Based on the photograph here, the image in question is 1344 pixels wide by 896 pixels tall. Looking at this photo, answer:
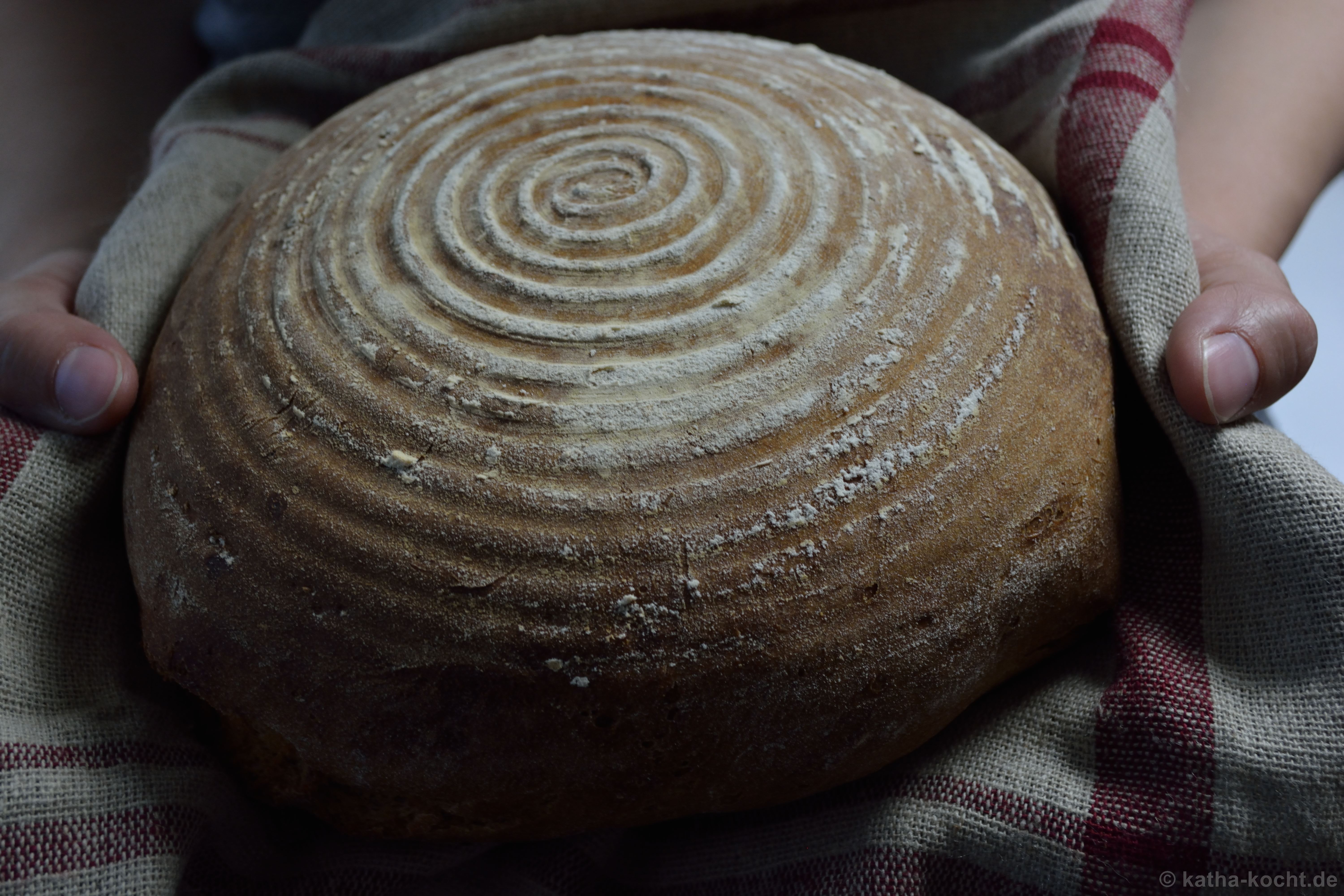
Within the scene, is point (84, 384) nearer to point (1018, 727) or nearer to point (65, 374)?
point (65, 374)

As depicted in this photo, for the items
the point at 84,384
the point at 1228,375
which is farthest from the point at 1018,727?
the point at 84,384

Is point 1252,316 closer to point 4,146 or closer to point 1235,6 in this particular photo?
point 1235,6

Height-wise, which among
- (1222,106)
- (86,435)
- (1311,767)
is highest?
(1222,106)

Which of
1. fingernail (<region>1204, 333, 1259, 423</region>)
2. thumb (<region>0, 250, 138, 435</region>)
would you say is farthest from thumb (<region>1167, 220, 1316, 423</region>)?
thumb (<region>0, 250, 138, 435</region>)

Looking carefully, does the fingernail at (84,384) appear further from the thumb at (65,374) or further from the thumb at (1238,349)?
the thumb at (1238,349)

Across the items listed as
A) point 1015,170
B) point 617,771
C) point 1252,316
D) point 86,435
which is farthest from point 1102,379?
point 86,435

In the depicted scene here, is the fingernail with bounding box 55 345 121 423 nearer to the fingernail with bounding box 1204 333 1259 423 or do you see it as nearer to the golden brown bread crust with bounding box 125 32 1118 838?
the golden brown bread crust with bounding box 125 32 1118 838
